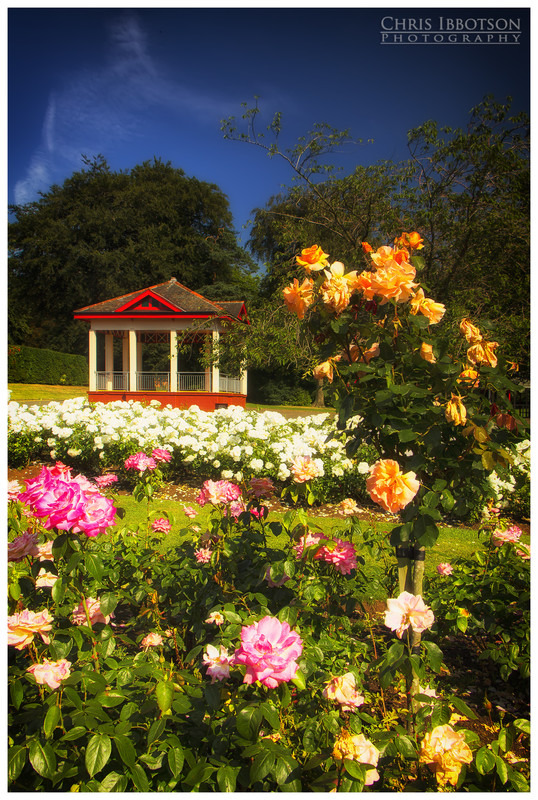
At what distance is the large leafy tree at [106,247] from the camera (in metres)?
27.7

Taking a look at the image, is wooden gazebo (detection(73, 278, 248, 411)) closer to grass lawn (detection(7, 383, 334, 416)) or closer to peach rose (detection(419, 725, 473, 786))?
grass lawn (detection(7, 383, 334, 416))

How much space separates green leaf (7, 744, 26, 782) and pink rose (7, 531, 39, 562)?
1.64 feet

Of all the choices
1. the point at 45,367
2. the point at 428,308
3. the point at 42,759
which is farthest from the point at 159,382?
the point at 42,759

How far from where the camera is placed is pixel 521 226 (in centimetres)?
543

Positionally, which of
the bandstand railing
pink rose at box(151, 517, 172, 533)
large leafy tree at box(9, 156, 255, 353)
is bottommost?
pink rose at box(151, 517, 172, 533)

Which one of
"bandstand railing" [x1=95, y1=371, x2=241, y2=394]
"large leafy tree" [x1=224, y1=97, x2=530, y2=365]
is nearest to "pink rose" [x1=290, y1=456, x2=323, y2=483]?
"large leafy tree" [x1=224, y1=97, x2=530, y2=365]

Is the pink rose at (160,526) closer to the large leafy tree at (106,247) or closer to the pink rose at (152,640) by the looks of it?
the pink rose at (152,640)

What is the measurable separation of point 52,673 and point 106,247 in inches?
1238

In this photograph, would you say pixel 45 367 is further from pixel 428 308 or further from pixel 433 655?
pixel 433 655

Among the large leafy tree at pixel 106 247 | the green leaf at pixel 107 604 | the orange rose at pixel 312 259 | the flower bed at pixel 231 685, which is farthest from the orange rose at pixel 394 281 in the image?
the large leafy tree at pixel 106 247

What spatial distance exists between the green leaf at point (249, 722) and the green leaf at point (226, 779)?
0.09 m

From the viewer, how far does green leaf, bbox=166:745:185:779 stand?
97cm

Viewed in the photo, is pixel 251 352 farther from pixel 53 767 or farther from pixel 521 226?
pixel 53 767

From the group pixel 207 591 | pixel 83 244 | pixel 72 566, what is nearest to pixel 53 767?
pixel 72 566
